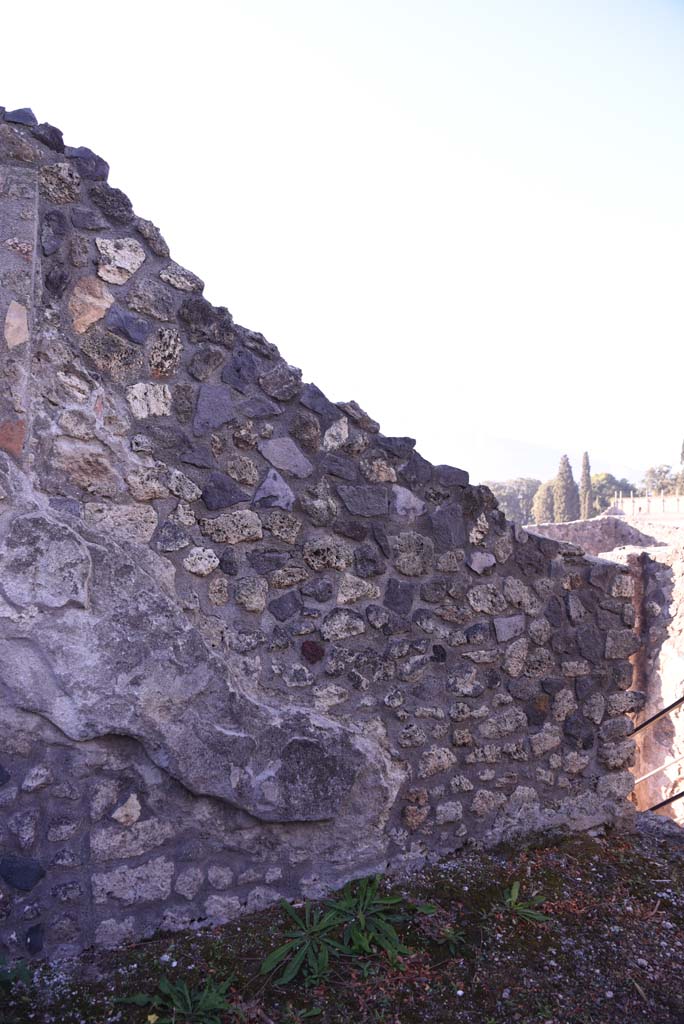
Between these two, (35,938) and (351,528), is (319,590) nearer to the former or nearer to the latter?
(351,528)

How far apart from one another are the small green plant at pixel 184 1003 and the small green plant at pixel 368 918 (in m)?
0.50

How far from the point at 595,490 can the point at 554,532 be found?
111 feet

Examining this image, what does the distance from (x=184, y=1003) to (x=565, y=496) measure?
111ft

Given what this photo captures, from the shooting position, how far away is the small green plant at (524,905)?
116 inches

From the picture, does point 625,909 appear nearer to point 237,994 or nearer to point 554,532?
point 237,994

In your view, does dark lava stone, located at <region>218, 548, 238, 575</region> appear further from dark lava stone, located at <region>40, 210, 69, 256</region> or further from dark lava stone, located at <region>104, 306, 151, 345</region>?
dark lava stone, located at <region>40, 210, 69, 256</region>

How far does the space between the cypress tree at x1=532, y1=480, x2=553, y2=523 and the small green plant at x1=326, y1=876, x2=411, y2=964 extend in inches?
1289

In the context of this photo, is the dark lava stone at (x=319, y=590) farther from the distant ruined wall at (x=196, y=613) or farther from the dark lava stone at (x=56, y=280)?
the dark lava stone at (x=56, y=280)

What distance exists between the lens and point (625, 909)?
311 centimetres

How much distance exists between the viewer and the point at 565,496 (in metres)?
34.5

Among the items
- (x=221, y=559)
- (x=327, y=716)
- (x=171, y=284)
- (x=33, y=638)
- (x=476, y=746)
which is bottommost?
(x=476, y=746)

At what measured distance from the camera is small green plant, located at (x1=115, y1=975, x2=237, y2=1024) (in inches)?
86.8

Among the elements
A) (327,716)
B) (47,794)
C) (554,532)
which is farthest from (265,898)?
(554,532)

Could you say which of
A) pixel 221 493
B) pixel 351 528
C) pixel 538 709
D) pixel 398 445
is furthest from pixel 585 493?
pixel 221 493
